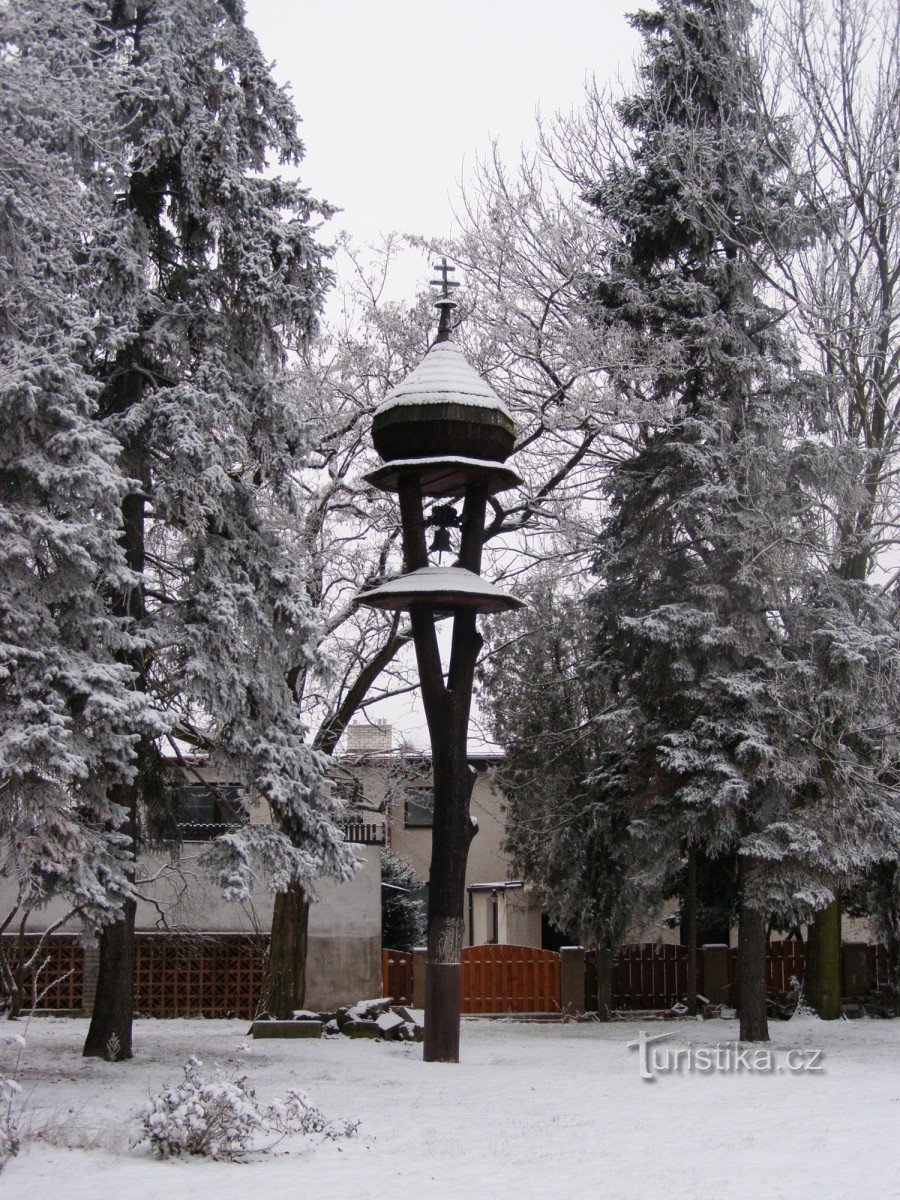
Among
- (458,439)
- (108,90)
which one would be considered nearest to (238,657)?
(458,439)

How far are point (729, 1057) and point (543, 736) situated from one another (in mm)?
7440

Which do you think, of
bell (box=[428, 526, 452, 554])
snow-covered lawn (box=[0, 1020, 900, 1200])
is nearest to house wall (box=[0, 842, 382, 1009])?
snow-covered lawn (box=[0, 1020, 900, 1200])

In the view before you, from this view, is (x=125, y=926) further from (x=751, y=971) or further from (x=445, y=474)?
(x=751, y=971)

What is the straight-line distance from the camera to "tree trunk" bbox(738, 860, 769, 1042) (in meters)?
16.4

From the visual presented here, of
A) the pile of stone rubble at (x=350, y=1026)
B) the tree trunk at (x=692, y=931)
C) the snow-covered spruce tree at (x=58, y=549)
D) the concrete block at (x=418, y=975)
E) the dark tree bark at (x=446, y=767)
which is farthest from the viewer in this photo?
the concrete block at (x=418, y=975)

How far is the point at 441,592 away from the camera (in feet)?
44.5

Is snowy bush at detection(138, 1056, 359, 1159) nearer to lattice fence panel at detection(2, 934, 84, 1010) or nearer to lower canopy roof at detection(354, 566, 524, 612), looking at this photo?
lower canopy roof at detection(354, 566, 524, 612)

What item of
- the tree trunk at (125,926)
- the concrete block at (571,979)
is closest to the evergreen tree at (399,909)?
the concrete block at (571,979)

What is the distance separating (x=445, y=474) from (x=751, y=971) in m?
7.83

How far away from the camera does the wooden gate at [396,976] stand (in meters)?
23.4

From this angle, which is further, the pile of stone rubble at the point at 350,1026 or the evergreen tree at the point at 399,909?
the evergreen tree at the point at 399,909

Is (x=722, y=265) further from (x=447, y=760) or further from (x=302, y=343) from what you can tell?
(x=447, y=760)

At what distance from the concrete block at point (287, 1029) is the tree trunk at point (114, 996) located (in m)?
3.19

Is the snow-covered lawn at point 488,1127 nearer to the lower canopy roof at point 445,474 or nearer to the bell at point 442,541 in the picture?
the bell at point 442,541
